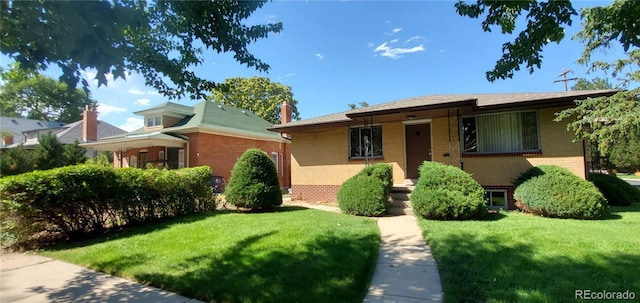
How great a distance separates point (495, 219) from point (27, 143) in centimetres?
4431

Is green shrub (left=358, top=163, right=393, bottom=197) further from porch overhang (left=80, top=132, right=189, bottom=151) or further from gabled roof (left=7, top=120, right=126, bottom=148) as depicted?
gabled roof (left=7, top=120, right=126, bottom=148)

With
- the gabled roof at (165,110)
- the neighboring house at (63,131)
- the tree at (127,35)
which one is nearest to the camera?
the tree at (127,35)

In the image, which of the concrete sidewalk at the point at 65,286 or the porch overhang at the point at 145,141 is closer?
the concrete sidewalk at the point at 65,286

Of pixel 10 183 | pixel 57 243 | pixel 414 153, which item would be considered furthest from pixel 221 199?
pixel 414 153

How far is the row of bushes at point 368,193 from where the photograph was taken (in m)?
8.74

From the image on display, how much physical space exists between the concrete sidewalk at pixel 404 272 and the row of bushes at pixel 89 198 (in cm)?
575

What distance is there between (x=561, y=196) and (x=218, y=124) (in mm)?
16541

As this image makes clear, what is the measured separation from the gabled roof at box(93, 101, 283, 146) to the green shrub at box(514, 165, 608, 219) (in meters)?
11.8

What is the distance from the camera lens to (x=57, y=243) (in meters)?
6.49

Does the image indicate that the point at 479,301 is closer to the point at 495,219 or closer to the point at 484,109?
the point at 495,219

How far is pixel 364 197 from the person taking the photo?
29.1 feet

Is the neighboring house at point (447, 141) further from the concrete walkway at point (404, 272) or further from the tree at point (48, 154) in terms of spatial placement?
the tree at point (48, 154)

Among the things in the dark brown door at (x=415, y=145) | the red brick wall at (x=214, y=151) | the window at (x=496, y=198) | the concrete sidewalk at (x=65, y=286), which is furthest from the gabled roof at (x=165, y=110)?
the window at (x=496, y=198)

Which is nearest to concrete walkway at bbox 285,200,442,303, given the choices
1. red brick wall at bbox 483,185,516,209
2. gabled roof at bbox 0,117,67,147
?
red brick wall at bbox 483,185,516,209
